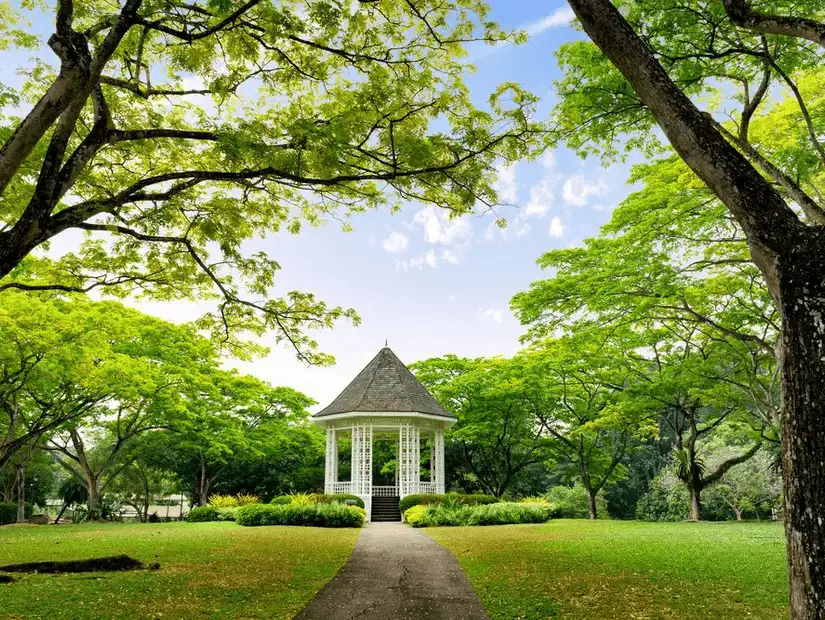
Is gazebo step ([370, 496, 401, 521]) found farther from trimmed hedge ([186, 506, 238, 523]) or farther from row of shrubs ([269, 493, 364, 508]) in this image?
trimmed hedge ([186, 506, 238, 523])

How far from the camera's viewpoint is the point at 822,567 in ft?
9.27

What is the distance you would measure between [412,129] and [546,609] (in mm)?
5762

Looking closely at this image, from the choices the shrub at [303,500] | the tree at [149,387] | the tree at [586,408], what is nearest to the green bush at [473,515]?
the shrub at [303,500]

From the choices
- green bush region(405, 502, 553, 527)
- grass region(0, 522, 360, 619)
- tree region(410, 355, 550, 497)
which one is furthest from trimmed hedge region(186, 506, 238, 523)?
tree region(410, 355, 550, 497)

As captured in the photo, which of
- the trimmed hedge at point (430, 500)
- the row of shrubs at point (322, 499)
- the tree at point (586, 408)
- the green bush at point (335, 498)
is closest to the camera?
the row of shrubs at point (322, 499)

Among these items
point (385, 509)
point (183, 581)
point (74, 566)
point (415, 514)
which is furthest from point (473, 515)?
point (74, 566)

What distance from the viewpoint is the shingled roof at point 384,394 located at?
20047 mm

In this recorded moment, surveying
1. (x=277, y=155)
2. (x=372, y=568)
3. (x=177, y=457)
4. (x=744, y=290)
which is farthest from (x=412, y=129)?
(x=177, y=457)

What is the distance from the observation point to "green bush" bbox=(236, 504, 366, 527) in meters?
15.9

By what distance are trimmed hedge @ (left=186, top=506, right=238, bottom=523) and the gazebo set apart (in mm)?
3421

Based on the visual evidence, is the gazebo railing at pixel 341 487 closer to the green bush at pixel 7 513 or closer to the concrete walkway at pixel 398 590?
the concrete walkway at pixel 398 590

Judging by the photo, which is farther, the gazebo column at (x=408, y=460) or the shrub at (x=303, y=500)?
the gazebo column at (x=408, y=460)

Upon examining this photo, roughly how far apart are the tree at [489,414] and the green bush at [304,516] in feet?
27.4

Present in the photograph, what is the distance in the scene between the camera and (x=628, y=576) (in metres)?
7.07
